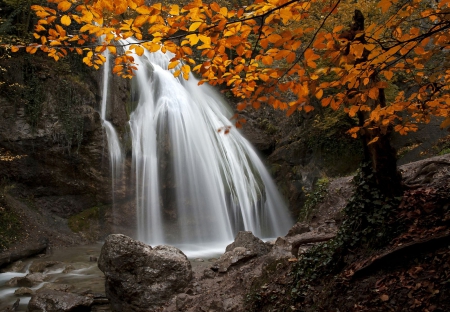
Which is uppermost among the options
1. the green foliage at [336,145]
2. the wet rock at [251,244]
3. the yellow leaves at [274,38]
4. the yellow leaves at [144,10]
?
the green foliage at [336,145]

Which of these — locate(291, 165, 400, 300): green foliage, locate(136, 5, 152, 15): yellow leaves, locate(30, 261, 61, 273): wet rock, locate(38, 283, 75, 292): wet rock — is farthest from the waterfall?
locate(136, 5, 152, 15): yellow leaves

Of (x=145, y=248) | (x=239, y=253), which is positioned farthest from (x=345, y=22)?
(x=145, y=248)

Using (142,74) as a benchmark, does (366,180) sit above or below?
below

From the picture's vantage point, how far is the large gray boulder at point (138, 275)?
593 cm

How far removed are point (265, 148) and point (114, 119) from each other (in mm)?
7025

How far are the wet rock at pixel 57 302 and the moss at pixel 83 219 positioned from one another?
20.8ft

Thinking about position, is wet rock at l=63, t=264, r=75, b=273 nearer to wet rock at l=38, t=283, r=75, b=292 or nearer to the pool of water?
the pool of water

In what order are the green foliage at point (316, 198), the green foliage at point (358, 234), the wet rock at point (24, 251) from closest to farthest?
the green foliage at point (358, 234), the wet rock at point (24, 251), the green foliage at point (316, 198)


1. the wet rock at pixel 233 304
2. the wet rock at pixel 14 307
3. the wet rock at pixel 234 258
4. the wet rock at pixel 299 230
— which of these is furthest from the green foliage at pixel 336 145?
the wet rock at pixel 14 307

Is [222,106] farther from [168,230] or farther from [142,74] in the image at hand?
[168,230]

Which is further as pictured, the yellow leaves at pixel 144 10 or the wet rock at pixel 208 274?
the wet rock at pixel 208 274

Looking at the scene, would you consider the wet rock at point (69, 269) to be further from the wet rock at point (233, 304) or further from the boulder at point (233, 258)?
the wet rock at point (233, 304)

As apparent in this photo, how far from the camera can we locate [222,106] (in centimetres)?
1883

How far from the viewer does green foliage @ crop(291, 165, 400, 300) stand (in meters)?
4.23
